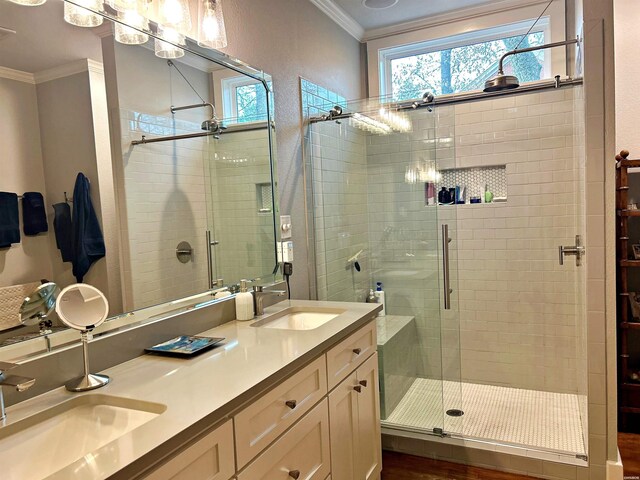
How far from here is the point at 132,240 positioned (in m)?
1.58

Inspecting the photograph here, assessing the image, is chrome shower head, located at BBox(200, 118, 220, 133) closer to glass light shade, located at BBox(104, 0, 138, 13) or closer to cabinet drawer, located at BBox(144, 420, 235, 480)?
glass light shade, located at BBox(104, 0, 138, 13)

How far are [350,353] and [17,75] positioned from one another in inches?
56.3

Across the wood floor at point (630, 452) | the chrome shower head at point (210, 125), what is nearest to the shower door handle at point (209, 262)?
the chrome shower head at point (210, 125)

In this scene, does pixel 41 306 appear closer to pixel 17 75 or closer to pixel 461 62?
pixel 17 75

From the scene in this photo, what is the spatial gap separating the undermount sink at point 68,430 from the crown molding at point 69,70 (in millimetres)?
867

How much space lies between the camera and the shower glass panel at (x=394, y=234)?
2934 mm

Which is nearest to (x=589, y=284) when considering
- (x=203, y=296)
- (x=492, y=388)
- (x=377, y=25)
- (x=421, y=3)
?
(x=492, y=388)

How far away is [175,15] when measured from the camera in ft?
5.77

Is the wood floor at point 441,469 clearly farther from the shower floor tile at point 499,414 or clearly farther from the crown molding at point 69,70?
the crown molding at point 69,70

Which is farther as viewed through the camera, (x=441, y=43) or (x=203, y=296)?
(x=441, y=43)

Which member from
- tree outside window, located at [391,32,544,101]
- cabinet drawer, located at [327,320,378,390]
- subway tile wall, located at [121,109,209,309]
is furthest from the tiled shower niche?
subway tile wall, located at [121,109,209,309]

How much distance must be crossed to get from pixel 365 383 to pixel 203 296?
0.77m

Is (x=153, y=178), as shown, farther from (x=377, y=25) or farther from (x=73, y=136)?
(x=377, y=25)

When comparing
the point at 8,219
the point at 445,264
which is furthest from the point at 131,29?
the point at 445,264
